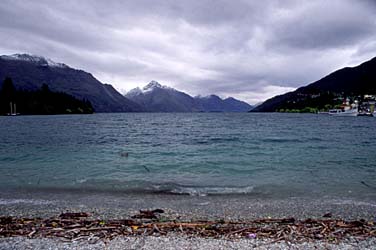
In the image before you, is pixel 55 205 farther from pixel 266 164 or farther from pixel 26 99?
pixel 26 99

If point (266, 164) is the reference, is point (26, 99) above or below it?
above

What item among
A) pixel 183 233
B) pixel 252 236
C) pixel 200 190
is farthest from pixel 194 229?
pixel 200 190

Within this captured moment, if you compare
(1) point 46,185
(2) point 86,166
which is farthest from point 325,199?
(2) point 86,166

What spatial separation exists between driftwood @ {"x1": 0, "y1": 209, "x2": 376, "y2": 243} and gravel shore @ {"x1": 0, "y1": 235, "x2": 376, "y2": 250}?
0.28 metres

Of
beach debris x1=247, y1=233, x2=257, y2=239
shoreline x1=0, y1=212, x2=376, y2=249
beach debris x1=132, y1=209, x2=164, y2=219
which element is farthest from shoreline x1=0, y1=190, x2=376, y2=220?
beach debris x1=247, y1=233, x2=257, y2=239

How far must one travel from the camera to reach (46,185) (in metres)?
15.3

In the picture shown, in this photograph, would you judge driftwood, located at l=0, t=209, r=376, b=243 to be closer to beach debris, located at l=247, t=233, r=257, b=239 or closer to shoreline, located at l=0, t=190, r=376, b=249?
beach debris, located at l=247, t=233, r=257, b=239

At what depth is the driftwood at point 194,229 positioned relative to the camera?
7.35 m

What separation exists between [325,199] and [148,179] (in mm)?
10211

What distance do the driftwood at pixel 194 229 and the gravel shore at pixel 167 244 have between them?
0.28 m

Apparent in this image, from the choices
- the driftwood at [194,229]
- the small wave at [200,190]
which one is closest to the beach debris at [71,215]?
the driftwood at [194,229]

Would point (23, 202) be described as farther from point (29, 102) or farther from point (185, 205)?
point (29, 102)

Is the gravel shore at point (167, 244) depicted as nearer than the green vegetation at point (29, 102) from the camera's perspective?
Yes

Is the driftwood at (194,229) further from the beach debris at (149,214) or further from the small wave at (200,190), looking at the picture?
the small wave at (200,190)
